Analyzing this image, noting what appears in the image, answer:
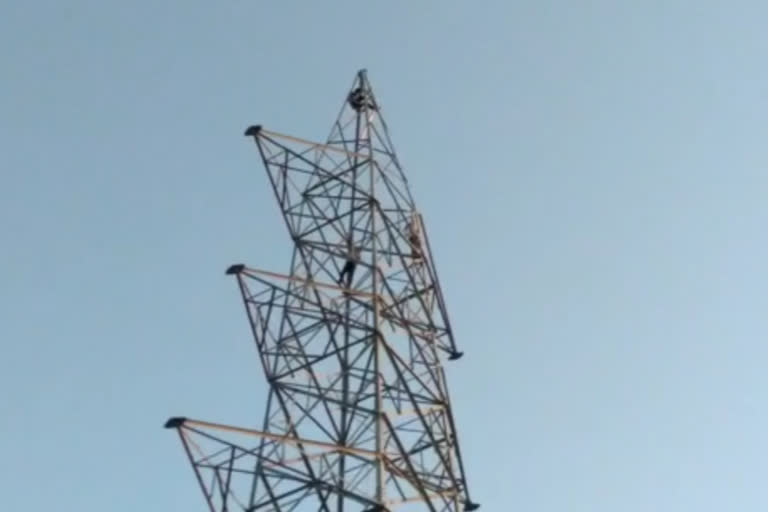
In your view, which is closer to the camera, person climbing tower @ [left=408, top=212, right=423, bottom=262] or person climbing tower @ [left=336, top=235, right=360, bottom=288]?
person climbing tower @ [left=336, top=235, right=360, bottom=288]

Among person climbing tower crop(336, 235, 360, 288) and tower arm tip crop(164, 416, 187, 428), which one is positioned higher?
person climbing tower crop(336, 235, 360, 288)

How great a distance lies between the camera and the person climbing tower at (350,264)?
20422 mm

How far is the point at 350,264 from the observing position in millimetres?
20469

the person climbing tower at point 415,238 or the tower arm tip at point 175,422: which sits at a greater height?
the person climbing tower at point 415,238

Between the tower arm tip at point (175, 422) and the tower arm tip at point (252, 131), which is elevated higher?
the tower arm tip at point (252, 131)

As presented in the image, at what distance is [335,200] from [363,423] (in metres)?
5.50

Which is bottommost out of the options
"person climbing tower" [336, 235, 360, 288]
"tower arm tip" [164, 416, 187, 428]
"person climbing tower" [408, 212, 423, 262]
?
"tower arm tip" [164, 416, 187, 428]

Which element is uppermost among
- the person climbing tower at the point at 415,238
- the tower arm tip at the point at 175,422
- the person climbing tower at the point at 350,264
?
the person climbing tower at the point at 415,238

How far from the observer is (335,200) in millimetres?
21453

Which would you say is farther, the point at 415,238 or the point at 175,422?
the point at 415,238

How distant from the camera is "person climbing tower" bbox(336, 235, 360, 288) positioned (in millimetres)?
20422

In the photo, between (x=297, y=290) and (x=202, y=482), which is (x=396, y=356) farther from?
(x=202, y=482)

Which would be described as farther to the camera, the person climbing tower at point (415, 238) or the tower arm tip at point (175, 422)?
the person climbing tower at point (415, 238)

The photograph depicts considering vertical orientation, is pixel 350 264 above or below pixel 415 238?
below
